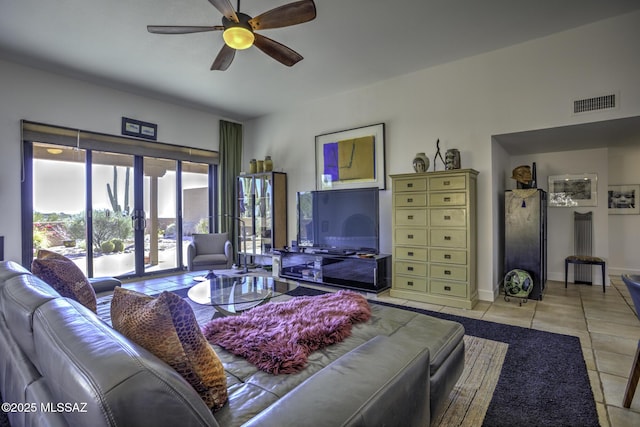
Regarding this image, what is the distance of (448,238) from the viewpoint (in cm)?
348

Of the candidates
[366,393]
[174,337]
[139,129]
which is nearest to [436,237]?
[366,393]

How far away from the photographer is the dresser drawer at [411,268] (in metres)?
3.64

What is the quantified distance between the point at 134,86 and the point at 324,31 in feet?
9.75

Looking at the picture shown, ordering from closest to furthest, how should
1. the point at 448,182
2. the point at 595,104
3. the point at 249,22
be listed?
the point at 249,22 < the point at 595,104 < the point at 448,182

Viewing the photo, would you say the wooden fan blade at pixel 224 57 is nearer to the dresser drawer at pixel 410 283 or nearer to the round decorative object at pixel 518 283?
the dresser drawer at pixel 410 283

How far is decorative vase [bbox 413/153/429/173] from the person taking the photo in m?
3.76

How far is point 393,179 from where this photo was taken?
3.85 metres

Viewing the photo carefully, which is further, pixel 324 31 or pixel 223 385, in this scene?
pixel 324 31

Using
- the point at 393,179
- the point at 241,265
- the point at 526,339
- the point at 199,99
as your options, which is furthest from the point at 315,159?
the point at 526,339

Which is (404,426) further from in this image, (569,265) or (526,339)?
(569,265)

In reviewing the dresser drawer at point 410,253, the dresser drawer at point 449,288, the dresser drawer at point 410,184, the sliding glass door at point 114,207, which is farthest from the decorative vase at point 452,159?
the sliding glass door at point 114,207

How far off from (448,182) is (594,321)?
1836 mm

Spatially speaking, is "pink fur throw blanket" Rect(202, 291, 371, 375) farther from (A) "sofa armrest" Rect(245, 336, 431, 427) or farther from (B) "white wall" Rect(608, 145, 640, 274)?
(B) "white wall" Rect(608, 145, 640, 274)

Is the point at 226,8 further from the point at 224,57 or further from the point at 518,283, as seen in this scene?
the point at 518,283
